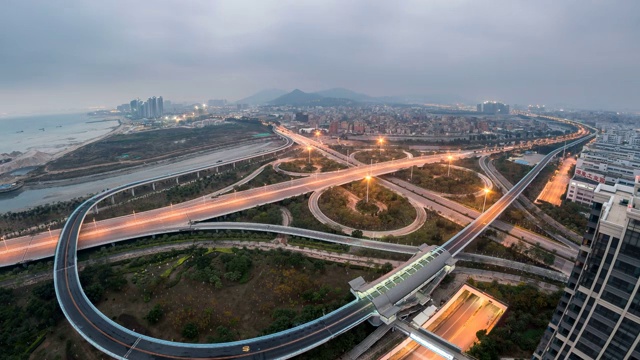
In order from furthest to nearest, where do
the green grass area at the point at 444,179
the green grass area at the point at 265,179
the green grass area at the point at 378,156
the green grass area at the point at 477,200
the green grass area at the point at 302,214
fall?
the green grass area at the point at 378,156 < the green grass area at the point at 265,179 < the green grass area at the point at 444,179 < the green grass area at the point at 477,200 < the green grass area at the point at 302,214

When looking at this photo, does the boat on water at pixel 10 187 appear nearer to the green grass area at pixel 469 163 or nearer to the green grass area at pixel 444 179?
the green grass area at pixel 444 179

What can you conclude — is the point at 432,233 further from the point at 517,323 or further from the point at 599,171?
the point at 599,171

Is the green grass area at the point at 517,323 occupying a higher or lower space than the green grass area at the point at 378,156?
lower

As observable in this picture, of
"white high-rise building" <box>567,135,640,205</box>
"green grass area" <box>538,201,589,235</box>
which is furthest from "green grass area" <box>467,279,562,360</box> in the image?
"white high-rise building" <box>567,135,640,205</box>

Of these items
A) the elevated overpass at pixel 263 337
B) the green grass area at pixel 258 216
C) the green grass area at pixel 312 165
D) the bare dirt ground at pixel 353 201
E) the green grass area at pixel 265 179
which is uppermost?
the green grass area at pixel 312 165

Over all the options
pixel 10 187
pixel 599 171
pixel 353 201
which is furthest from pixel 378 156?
pixel 10 187

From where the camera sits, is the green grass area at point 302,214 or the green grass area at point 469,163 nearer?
the green grass area at point 302,214

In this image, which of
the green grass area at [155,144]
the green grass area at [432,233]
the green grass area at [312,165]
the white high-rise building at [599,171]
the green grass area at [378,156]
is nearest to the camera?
the green grass area at [432,233]

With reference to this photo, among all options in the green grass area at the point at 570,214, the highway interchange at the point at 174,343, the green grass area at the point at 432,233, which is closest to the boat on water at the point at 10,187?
the highway interchange at the point at 174,343
